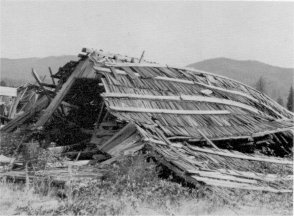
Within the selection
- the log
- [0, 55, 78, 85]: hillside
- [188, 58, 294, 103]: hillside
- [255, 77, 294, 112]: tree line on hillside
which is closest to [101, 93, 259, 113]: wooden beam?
the log

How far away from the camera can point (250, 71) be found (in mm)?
121438

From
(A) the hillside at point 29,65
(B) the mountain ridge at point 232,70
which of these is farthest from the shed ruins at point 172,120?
(A) the hillside at point 29,65

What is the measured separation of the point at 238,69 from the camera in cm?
12500

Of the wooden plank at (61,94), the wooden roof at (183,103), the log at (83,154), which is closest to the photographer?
the wooden roof at (183,103)

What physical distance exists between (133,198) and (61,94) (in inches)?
263

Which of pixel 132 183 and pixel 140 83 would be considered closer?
pixel 132 183

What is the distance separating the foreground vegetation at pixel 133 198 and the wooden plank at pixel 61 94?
4.79 meters

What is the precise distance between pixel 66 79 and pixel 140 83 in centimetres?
332

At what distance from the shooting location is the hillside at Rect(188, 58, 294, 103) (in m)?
108

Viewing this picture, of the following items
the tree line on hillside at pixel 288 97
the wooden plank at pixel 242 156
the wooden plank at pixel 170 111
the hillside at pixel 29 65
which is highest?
the wooden plank at pixel 170 111

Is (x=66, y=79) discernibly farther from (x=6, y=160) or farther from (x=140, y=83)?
(x=6, y=160)

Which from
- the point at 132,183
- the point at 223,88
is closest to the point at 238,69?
the point at 223,88

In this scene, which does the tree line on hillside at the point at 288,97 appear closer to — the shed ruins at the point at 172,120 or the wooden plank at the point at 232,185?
the shed ruins at the point at 172,120

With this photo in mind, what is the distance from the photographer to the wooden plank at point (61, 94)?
13445mm
